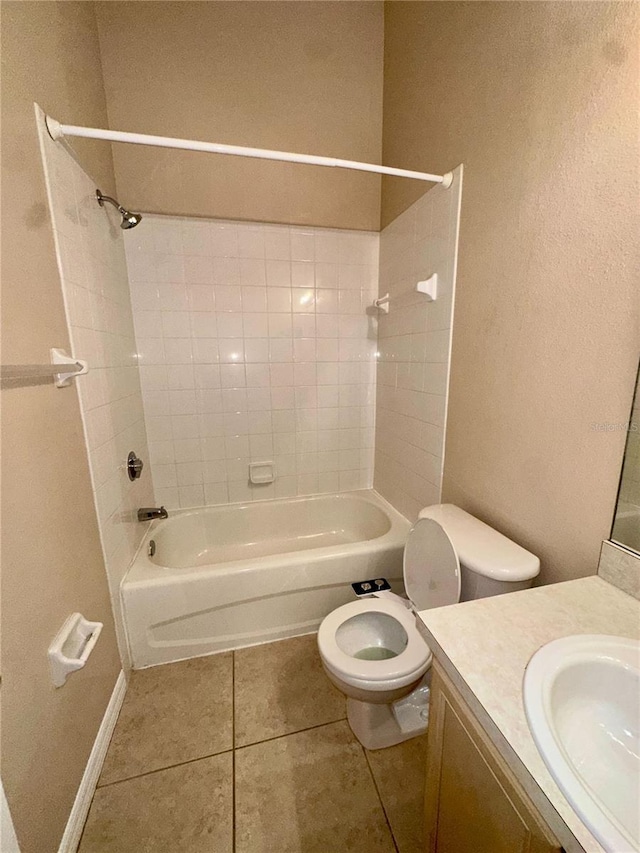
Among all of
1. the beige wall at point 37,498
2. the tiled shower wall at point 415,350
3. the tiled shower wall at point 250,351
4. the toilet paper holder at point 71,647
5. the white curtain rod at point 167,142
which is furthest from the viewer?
the tiled shower wall at point 250,351

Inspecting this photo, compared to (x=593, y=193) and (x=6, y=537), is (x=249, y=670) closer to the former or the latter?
(x=6, y=537)

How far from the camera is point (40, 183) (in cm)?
101

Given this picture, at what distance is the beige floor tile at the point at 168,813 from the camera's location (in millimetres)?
966

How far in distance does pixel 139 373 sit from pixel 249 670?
1.64 m

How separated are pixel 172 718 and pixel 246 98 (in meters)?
2.91

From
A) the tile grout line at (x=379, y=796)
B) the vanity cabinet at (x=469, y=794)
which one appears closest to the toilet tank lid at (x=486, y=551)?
the vanity cabinet at (x=469, y=794)

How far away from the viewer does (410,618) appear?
1.29 metres

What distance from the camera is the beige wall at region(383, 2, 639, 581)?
80 centimetres

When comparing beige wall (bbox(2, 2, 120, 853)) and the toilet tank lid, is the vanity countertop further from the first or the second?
beige wall (bbox(2, 2, 120, 853))

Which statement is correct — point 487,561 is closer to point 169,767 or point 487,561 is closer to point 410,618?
point 410,618

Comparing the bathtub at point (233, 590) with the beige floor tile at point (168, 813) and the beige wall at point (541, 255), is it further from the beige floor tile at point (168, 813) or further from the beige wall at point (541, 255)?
the beige wall at point (541, 255)

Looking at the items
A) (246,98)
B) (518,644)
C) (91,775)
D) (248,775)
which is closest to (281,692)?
(248,775)

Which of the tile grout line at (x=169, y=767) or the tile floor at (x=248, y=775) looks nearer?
the tile floor at (x=248, y=775)

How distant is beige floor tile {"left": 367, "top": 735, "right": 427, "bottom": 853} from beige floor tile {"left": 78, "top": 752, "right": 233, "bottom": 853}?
1.57 ft
